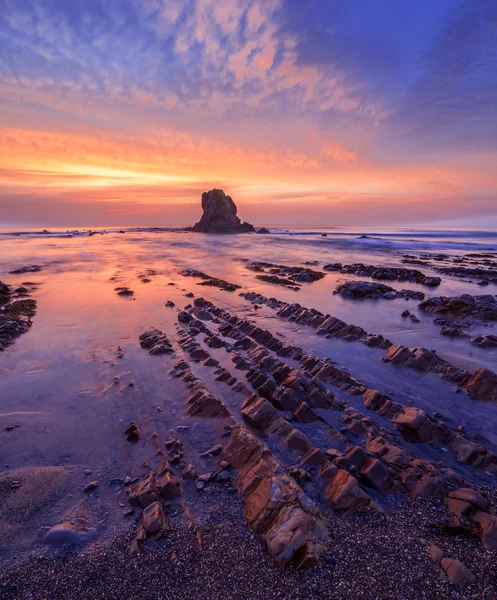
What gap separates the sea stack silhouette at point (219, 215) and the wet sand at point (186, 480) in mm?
111725

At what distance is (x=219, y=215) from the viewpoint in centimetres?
11994

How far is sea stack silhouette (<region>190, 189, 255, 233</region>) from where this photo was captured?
119438 millimetres

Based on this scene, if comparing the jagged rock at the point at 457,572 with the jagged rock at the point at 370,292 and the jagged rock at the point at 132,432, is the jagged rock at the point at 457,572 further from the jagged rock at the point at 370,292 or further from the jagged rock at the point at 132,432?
the jagged rock at the point at 370,292

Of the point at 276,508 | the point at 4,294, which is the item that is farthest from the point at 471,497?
the point at 4,294

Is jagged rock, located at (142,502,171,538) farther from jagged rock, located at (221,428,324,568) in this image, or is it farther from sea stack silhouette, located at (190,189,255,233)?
sea stack silhouette, located at (190,189,255,233)

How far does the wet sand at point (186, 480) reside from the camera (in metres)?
3.30

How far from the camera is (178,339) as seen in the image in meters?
10.5

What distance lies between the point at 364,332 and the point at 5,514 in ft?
33.7

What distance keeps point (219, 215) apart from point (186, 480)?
120760 mm

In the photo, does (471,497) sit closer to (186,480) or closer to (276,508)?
(276,508)

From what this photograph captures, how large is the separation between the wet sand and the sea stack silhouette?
112 m

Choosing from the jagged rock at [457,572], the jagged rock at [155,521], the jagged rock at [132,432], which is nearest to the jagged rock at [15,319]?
the jagged rock at [132,432]

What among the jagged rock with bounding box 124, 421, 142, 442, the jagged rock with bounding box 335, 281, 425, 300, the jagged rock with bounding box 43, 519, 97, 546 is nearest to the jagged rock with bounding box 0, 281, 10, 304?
the jagged rock with bounding box 124, 421, 142, 442

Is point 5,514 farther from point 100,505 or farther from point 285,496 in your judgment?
point 285,496
